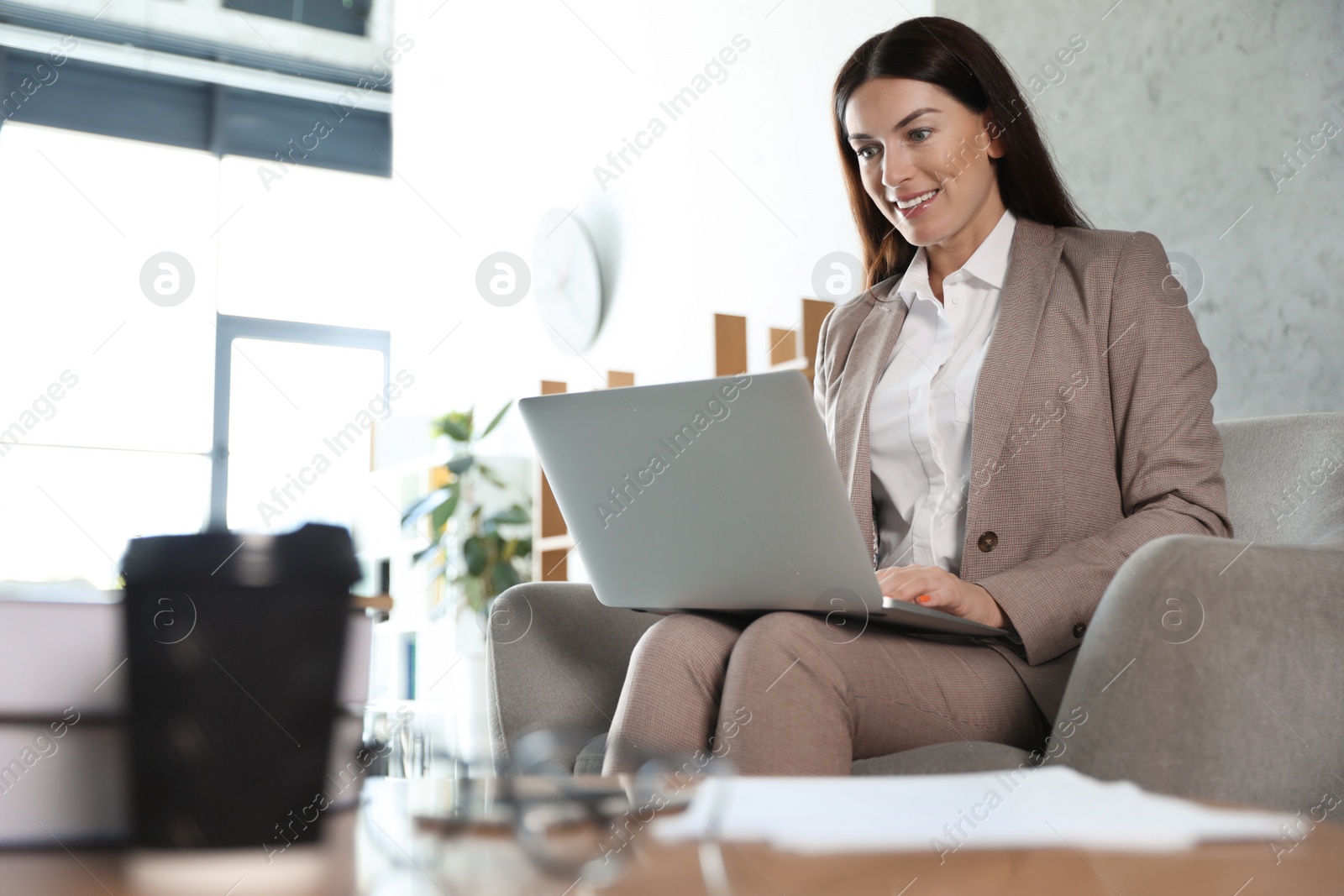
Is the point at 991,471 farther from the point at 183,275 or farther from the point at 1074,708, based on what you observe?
the point at 183,275

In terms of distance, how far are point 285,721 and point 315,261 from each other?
21.1ft

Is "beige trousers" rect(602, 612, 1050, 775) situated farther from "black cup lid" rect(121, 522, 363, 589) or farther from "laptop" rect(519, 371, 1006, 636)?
"black cup lid" rect(121, 522, 363, 589)

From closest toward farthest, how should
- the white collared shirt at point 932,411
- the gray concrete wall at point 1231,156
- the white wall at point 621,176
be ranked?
1. the white collared shirt at point 932,411
2. the gray concrete wall at point 1231,156
3. the white wall at point 621,176

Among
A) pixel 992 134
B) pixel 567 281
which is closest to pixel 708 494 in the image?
pixel 992 134

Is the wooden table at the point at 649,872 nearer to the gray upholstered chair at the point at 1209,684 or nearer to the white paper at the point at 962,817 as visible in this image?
the white paper at the point at 962,817

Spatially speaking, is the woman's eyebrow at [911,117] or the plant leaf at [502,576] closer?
the woman's eyebrow at [911,117]

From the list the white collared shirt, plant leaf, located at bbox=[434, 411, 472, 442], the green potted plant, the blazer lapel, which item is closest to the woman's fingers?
the blazer lapel

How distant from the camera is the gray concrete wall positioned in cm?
162

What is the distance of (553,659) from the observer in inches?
56.1

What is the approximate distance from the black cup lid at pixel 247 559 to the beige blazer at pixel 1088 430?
2.87 ft

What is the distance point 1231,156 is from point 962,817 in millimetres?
1609

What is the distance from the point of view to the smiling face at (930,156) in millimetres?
1391

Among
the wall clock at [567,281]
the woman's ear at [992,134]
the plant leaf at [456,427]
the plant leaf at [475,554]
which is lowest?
the plant leaf at [475,554]

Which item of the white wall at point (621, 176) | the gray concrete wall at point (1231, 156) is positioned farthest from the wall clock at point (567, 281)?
the gray concrete wall at point (1231, 156)
